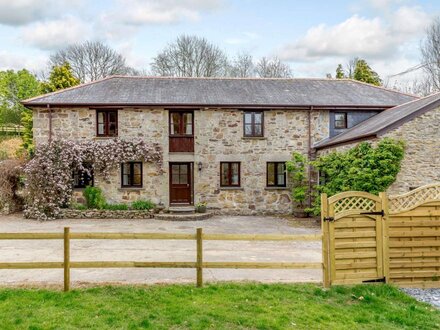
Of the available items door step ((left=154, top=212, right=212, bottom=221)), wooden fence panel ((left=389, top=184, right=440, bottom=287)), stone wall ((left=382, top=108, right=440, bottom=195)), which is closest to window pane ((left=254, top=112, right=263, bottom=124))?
door step ((left=154, top=212, right=212, bottom=221))

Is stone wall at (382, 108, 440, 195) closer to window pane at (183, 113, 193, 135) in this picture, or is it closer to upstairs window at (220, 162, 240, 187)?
upstairs window at (220, 162, 240, 187)

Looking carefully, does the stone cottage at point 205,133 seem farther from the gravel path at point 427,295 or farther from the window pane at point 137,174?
the gravel path at point 427,295

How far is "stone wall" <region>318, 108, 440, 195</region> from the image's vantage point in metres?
13.0

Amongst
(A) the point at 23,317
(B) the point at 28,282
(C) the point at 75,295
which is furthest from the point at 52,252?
(A) the point at 23,317

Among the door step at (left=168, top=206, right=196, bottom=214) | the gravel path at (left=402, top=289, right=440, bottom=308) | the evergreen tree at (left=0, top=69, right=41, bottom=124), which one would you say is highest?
the evergreen tree at (left=0, top=69, right=41, bottom=124)

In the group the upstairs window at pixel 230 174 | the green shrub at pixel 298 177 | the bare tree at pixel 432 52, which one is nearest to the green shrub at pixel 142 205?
the upstairs window at pixel 230 174

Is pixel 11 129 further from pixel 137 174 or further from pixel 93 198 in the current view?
pixel 137 174

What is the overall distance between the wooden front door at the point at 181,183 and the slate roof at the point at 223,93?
10.4 ft

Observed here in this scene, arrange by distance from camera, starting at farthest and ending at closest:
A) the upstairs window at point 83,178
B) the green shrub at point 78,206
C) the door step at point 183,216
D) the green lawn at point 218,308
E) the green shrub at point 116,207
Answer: the upstairs window at point 83,178
the green shrub at point 116,207
the green shrub at point 78,206
the door step at point 183,216
the green lawn at point 218,308

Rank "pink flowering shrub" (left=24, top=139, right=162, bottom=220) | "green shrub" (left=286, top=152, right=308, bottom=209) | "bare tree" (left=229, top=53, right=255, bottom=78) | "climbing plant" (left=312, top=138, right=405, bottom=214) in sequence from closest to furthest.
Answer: "climbing plant" (left=312, top=138, right=405, bottom=214)
"pink flowering shrub" (left=24, top=139, right=162, bottom=220)
"green shrub" (left=286, top=152, right=308, bottom=209)
"bare tree" (left=229, top=53, right=255, bottom=78)

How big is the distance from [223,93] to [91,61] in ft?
78.4

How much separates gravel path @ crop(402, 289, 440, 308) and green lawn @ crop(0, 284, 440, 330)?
Result: 309mm

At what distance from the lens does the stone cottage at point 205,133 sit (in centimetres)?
1773

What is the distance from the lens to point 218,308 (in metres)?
5.59
